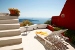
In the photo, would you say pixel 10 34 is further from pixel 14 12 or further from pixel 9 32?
pixel 14 12

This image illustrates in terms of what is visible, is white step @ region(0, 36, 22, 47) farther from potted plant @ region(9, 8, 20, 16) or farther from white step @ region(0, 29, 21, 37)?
potted plant @ region(9, 8, 20, 16)

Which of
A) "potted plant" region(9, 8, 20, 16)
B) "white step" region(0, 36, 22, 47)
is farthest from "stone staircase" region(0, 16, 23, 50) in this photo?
"potted plant" region(9, 8, 20, 16)

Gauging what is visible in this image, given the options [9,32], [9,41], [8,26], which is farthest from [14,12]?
[9,41]

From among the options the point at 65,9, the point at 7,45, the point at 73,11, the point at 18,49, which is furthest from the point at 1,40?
the point at 65,9

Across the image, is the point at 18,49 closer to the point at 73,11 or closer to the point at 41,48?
the point at 41,48

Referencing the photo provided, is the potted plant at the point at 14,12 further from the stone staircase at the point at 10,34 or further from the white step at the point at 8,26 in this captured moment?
the white step at the point at 8,26

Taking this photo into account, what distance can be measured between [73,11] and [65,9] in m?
1.85

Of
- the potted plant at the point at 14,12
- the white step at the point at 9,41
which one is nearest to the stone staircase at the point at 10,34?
the white step at the point at 9,41

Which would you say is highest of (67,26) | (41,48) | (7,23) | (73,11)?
(73,11)

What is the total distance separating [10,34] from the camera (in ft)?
16.0

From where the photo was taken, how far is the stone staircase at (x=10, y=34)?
432 centimetres

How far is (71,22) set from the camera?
11.1 meters

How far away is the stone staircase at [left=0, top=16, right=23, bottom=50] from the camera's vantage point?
432 centimetres

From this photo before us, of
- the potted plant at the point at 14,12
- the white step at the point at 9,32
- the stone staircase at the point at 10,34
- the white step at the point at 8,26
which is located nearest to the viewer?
the stone staircase at the point at 10,34
